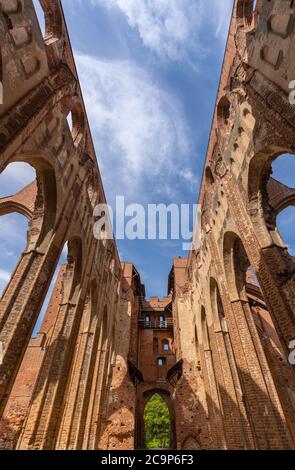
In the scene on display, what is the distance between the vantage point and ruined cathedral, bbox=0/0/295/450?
5.46 metres

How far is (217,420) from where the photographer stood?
11.1 meters

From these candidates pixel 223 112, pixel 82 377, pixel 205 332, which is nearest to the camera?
pixel 223 112

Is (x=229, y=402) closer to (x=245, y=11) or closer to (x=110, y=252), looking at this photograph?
(x=110, y=252)

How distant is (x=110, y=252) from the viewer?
591 inches

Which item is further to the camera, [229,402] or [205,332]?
[205,332]

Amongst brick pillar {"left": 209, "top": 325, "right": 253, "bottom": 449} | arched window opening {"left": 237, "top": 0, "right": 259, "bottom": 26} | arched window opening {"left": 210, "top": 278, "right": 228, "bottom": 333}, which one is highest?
arched window opening {"left": 237, "top": 0, "right": 259, "bottom": 26}

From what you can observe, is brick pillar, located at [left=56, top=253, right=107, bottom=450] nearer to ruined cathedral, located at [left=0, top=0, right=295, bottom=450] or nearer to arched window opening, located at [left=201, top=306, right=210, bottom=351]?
ruined cathedral, located at [left=0, top=0, right=295, bottom=450]

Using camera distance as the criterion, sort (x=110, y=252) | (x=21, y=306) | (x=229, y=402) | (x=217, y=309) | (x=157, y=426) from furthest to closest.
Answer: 1. (x=157, y=426)
2. (x=110, y=252)
3. (x=217, y=309)
4. (x=229, y=402)
5. (x=21, y=306)

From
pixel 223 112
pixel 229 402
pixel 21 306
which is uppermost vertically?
pixel 223 112

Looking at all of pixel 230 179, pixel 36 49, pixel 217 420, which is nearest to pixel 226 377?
pixel 217 420

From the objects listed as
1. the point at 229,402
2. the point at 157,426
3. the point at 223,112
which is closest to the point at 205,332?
the point at 229,402

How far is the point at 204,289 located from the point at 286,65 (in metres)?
9.77

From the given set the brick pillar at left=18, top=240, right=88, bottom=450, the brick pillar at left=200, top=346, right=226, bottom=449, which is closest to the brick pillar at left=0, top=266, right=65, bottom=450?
the brick pillar at left=18, top=240, right=88, bottom=450

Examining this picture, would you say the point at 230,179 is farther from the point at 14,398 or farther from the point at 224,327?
the point at 14,398
